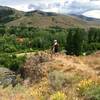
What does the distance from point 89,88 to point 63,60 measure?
1064 cm

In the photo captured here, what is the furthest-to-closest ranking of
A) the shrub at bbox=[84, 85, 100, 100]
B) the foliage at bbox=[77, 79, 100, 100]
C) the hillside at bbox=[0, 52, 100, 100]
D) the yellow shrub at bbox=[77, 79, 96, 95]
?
the yellow shrub at bbox=[77, 79, 96, 95] < the hillside at bbox=[0, 52, 100, 100] < the foliage at bbox=[77, 79, 100, 100] < the shrub at bbox=[84, 85, 100, 100]

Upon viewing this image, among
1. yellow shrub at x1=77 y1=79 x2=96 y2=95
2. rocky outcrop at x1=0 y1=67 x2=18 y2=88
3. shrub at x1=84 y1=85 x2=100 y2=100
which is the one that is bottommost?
rocky outcrop at x1=0 y1=67 x2=18 y2=88

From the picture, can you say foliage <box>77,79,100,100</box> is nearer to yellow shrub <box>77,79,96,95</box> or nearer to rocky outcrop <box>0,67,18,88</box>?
yellow shrub <box>77,79,96,95</box>

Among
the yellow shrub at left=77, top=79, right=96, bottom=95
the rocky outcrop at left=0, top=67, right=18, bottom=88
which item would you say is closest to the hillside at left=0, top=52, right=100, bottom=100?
the yellow shrub at left=77, top=79, right=96, bottom=95

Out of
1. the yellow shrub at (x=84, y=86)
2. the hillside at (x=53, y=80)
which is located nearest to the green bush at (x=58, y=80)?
the hillside at (x=53, y=80)

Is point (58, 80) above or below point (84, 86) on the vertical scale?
below

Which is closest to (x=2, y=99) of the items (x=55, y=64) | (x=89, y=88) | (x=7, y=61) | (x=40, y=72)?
(x=89, y=88)

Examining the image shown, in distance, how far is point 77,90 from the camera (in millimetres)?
14680

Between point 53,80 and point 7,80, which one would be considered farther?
point 7,80

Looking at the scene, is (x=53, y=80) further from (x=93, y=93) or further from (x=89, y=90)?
(x=93, y=93)

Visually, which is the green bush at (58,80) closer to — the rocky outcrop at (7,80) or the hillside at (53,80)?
the hillside at (53,80)

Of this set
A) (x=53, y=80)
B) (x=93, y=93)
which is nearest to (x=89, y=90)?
(x=93, y=93)

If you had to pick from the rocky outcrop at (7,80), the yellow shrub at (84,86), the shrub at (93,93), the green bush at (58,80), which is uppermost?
the shrub at (93,93)

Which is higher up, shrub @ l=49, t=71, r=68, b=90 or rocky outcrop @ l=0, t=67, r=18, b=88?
shrub @ l=49, t=71, r=68, b=90
